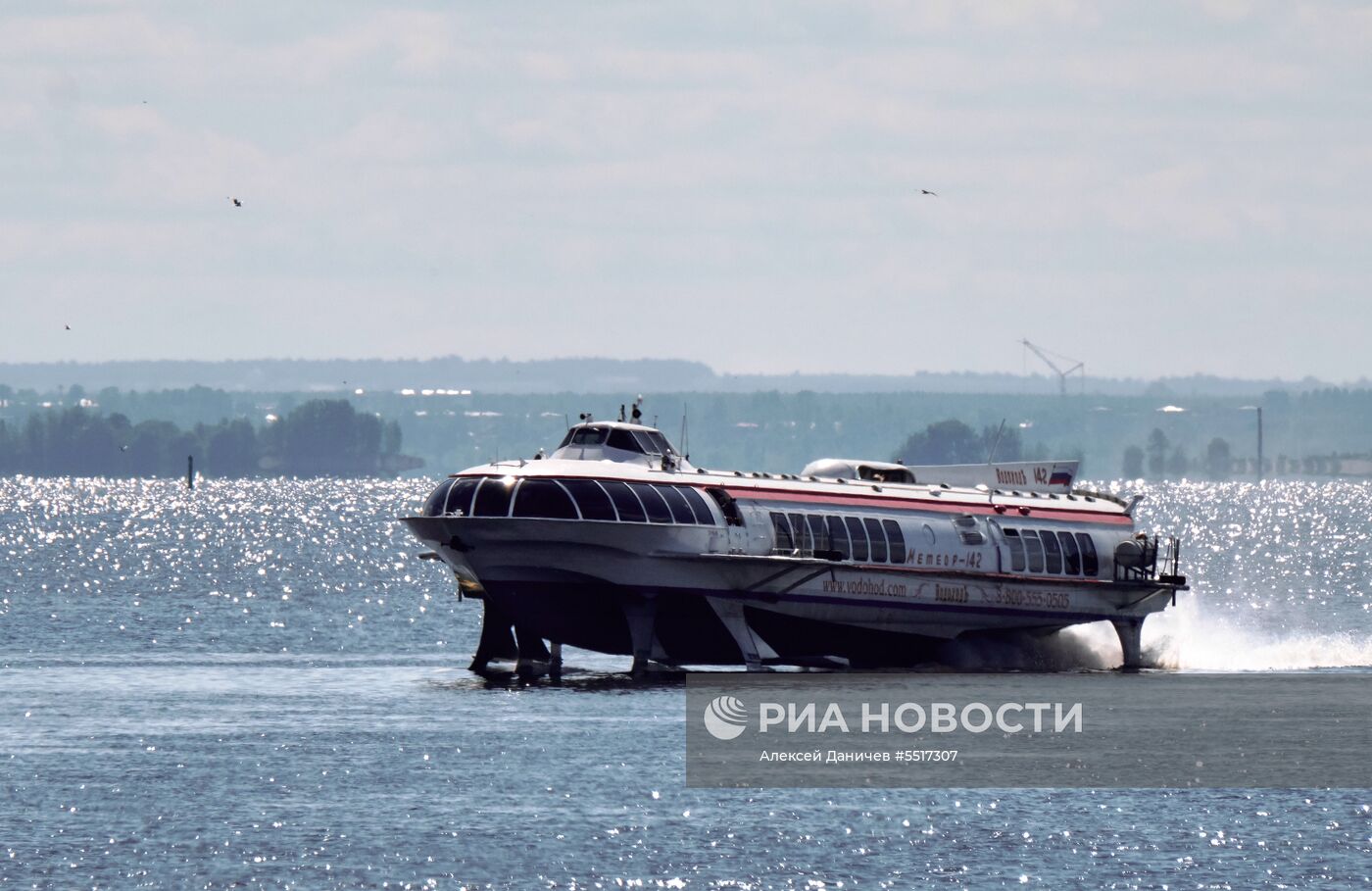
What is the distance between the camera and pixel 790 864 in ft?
137

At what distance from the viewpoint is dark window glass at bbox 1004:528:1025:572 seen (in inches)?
2825

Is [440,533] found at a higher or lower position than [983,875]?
higher

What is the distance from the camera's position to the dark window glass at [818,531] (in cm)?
6750

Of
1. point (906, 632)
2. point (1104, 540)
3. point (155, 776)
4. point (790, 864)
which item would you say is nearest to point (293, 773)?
point (155, 776)

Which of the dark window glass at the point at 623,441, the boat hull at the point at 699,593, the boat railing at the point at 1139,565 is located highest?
the dark window glass at the point at 623,441

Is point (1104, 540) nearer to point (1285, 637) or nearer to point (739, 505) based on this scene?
point (739, 505)

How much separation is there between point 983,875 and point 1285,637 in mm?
52159

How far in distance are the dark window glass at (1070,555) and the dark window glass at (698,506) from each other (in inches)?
498

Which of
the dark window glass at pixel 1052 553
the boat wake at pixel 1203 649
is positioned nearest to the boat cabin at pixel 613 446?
the dark window glass at pixel 1052 553

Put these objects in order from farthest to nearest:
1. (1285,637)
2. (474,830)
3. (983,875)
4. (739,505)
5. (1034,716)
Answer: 1. (1285,637)
2. (739,505)
3. (1034,716)
4. (474,830)
5. (983,875)

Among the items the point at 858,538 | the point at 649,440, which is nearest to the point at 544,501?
the point at 649,440

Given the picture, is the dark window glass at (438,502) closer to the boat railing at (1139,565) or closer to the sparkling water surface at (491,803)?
the sparkling water surface at (491,803)

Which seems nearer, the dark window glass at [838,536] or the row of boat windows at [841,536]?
the row of boat windows at [841,536]

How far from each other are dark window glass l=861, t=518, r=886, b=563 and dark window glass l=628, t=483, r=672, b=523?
6.79 meters
